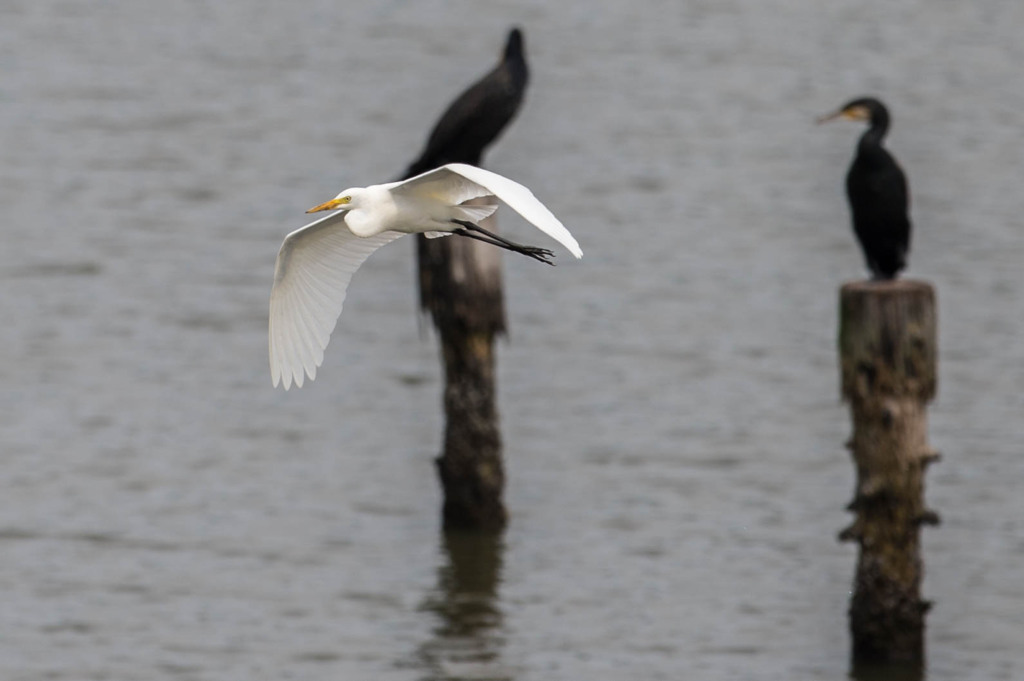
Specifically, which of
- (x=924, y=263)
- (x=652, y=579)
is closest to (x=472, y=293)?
(x=652, y=579)

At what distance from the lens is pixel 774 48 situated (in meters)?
28.0

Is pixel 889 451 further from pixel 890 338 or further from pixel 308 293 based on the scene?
pixel 308 293

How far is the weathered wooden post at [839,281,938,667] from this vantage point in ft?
30.4

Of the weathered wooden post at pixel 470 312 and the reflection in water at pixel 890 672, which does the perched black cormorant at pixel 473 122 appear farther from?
the reflection in water at pixel 890 672

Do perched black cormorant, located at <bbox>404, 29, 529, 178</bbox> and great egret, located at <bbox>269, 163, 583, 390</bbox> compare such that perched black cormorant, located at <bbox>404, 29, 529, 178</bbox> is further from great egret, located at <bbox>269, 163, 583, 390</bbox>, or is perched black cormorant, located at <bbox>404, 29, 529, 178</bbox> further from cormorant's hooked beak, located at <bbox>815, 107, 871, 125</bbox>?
great egret, located at <bbox>269, 163, 583, 390</bbox>

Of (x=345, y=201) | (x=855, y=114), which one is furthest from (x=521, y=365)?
(x=345, y=201)

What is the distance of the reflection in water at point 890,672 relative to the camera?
10203mm

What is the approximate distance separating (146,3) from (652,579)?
22.9m

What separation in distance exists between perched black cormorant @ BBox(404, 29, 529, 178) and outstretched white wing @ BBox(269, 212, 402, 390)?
277cm

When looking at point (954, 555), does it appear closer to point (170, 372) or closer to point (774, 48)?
point (170, 372)

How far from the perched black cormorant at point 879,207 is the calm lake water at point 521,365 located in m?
2.35

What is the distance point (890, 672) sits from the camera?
33.5ft

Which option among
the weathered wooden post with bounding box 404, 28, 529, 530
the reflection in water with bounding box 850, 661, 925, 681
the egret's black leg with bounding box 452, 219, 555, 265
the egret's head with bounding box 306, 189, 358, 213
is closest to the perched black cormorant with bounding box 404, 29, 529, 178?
the weathered wooden post with bounding box 404, 28, 529, 530

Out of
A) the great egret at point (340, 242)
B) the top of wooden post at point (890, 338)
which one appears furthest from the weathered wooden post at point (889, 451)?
the great egret at point (340, 242)
